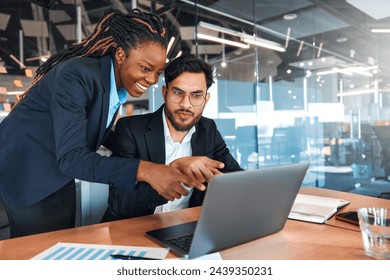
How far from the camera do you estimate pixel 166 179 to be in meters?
0.92

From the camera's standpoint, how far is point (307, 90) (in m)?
4.80

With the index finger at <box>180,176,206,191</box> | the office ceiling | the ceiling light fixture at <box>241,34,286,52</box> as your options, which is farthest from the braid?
the ceiling light fixture at <box>241,34,286,52</box>

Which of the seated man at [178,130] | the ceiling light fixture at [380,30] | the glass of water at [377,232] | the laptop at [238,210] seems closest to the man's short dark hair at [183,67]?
the seated man at [178,130]

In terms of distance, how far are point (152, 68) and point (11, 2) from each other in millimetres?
4351

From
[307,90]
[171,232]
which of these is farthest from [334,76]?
[171,232]

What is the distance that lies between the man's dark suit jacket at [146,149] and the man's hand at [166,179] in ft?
1.07

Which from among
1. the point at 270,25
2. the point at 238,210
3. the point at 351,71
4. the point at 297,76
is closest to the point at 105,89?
the point at 238,210

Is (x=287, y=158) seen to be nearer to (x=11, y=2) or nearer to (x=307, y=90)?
(x=307, y=90)

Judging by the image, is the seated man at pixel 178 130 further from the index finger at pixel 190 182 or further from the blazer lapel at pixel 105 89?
the index finger at pixel 190 182

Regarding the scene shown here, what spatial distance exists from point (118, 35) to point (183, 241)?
844 mm

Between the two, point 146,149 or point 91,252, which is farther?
point 146,149

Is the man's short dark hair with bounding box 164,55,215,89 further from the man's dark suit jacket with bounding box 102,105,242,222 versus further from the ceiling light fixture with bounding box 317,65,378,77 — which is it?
the ceiling light fixture with bounding box 317,65,378,77

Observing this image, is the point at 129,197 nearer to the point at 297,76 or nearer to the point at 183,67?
the point at 183,67

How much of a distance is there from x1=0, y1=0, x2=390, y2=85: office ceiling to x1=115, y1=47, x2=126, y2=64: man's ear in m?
3.65
